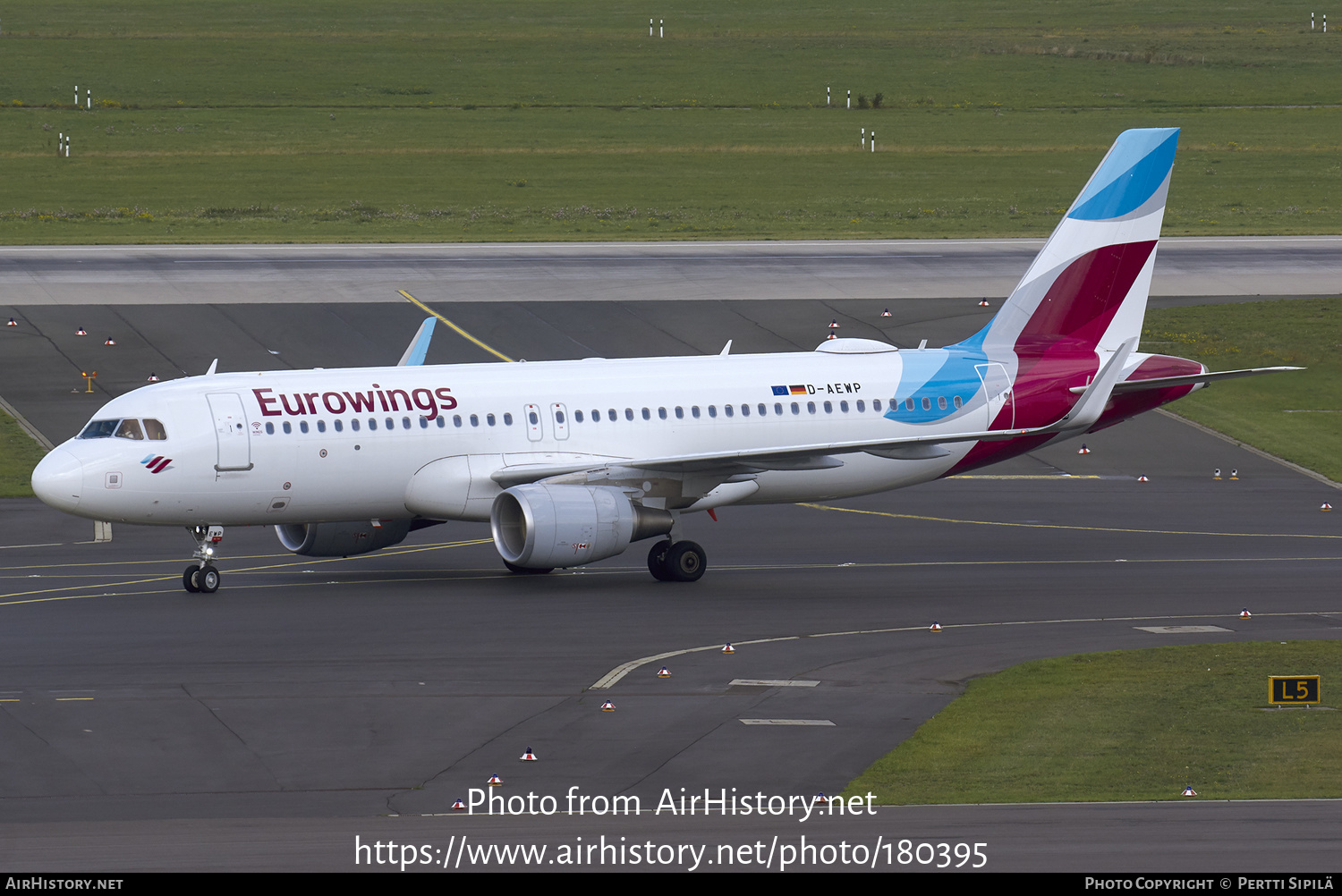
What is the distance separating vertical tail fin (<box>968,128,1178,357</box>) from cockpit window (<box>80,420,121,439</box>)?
19.1 meters

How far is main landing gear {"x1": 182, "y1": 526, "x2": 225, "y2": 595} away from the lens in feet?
120

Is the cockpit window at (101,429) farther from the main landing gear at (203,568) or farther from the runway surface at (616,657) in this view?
the runway surface at (616,657)

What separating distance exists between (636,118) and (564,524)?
9724 centimetres

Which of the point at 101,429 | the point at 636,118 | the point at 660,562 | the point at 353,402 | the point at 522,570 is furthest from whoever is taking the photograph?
the point at 636,118

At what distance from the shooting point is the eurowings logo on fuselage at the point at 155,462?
35.9 meters

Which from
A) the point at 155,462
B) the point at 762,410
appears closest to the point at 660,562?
the point at 762,410

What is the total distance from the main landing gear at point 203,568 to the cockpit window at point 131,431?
7.24 ft

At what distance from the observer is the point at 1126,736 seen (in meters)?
25.2


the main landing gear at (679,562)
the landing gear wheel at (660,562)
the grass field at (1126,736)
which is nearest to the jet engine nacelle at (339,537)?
the landing gear wheel at (660,562)

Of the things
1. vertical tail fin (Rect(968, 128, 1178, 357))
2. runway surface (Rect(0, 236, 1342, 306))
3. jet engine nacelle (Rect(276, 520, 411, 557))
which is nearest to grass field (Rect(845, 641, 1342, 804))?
vertical tail fin (Rect(968, 128, 1178, 357))

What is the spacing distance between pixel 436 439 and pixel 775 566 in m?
7.90

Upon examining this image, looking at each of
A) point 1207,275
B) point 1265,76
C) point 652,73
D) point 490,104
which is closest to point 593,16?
point 652,73

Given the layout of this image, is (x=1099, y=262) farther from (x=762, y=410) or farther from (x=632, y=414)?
(x=632, y=414)

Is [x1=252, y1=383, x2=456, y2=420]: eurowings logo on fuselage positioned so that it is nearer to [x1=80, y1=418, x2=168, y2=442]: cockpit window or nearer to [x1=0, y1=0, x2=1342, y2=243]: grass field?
[x1=80, y1=418, x2=168, y2=442]: cockpit window
